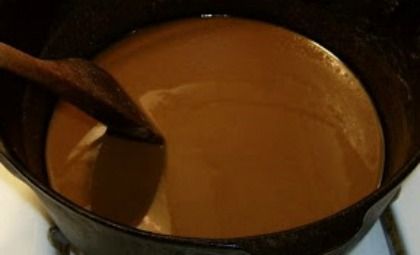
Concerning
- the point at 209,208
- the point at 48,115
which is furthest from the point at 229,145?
the point at 48,115

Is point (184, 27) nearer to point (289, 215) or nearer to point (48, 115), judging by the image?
point (48, 115)

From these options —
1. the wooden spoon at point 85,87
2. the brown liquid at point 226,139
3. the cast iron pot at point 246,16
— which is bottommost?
the brown liquid at point 226,139

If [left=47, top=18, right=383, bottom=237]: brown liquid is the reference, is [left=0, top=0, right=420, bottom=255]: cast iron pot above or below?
above

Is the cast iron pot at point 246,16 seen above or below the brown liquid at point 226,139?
above

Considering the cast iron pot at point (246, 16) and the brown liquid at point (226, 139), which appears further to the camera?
the brown liquid at point (226, 139)

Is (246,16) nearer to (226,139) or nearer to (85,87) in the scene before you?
(226,139)
